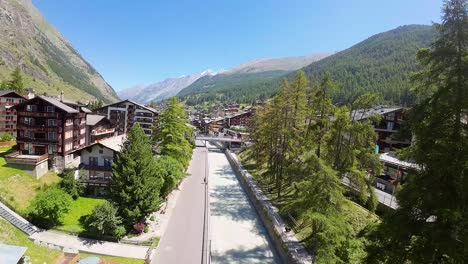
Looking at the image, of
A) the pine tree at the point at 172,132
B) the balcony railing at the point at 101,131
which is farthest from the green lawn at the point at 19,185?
the balcony railing at the point at 101,131

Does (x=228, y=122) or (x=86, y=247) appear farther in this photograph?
(x=228, y=122)

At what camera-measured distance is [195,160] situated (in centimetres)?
7938

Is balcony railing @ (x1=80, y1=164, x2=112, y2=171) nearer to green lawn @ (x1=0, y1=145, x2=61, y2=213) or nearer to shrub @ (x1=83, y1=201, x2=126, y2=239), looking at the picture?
green lawn @ (x1=0, y1=145, x2=61, y2=213)

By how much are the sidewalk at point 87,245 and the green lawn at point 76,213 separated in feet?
4.00

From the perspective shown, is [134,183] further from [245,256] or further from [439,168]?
[439,168]

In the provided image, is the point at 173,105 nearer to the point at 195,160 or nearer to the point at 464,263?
the point at 195,160

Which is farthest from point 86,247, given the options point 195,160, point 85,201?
point 195,160

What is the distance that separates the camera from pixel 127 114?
328 ft

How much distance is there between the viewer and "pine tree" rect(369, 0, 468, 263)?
1141cm

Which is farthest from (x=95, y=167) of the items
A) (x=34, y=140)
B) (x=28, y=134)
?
(x=28, y=134)

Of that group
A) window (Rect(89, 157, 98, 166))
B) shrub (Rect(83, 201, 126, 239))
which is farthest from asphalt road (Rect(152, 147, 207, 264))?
window (Rect(89, 157, 98, 166))

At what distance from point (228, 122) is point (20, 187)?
12548cm

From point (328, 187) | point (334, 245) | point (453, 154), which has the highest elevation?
point (453, 154)

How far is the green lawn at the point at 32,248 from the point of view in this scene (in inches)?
1083
